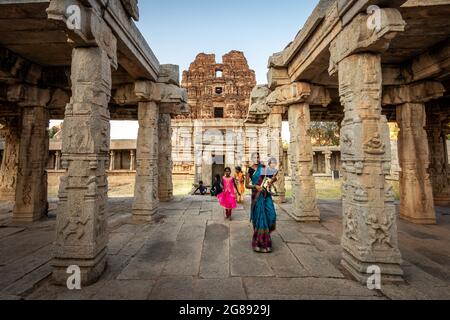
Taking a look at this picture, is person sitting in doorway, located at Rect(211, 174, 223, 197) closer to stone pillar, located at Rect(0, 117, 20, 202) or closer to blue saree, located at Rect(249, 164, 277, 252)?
blue saree, located at Rect(249, 164, 277, 252)

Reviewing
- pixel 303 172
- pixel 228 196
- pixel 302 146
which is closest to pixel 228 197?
pixel 228 196

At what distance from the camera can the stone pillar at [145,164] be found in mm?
5441

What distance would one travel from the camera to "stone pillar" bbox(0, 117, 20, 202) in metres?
9.20

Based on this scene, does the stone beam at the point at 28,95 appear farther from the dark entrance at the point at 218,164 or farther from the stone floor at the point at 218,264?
the dark entrance at the point at 218,164

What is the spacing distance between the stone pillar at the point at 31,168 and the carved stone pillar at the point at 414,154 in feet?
32.2

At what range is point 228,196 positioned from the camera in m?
5.78

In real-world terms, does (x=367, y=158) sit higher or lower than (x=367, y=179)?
higher

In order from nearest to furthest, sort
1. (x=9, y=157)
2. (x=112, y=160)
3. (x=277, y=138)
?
1. (x=277, y=138)
2. (x=9, y=157)
3. (x=112, y=160)

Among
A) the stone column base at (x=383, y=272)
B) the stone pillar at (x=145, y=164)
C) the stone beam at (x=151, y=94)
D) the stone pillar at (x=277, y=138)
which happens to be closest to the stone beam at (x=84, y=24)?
the stone beam at (x=151, y=94)

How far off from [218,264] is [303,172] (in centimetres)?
337

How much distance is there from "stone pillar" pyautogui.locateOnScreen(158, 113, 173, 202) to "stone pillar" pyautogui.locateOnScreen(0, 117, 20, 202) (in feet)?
22.6

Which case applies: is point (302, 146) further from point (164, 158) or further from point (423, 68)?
point (164, 158)
